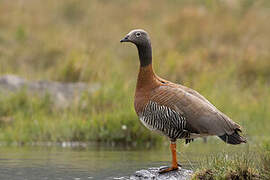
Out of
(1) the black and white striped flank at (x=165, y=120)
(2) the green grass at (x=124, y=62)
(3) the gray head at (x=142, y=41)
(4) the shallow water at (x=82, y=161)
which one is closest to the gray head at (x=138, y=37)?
(3) the gray head at (x=142, y=41)

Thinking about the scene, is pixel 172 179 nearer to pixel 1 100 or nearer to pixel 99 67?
pixel 1 100

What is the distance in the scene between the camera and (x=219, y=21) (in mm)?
24750

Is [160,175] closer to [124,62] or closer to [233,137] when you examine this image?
[233,137]

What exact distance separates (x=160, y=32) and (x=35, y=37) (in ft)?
15.8

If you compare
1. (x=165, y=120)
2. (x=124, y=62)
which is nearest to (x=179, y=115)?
(x=165, y=120)

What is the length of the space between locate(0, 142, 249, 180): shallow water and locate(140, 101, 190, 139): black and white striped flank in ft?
1.05

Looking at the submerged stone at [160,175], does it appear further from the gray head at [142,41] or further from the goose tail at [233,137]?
the gray head at [142,41]

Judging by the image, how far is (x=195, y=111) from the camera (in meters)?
8.31

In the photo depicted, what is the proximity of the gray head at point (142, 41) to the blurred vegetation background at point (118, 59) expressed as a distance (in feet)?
5.54

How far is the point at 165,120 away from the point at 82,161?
2560mm

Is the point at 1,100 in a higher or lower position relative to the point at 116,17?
lower

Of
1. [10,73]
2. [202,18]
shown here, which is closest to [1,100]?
[10,73]

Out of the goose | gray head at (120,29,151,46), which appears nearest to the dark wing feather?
the goose

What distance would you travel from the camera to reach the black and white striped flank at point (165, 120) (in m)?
8.32
